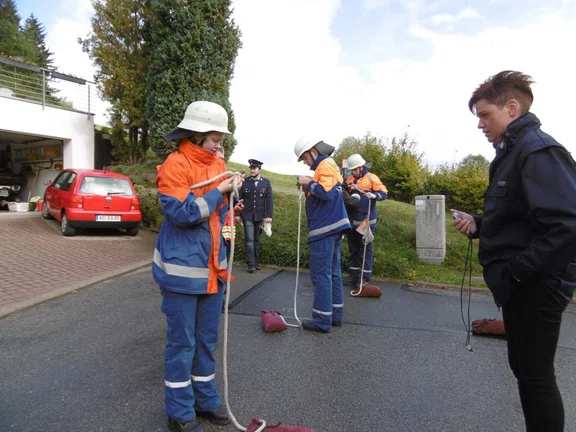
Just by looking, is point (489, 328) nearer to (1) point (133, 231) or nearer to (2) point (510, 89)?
(2) point (510, 89)

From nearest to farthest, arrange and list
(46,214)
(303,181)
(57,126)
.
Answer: (303,181), (46,214), (57,126)

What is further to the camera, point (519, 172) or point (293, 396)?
point (293, 396)

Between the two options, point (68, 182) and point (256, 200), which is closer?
point (256, 200)

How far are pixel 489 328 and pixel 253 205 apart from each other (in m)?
4.70

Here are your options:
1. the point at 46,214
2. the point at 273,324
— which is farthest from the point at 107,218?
the point at 273,324

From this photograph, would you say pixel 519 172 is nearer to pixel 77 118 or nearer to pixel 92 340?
pixel 92 340

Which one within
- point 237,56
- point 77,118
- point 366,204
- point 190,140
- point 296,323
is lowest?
point 296,323

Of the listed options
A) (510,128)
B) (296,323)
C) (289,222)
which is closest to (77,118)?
(289,222)

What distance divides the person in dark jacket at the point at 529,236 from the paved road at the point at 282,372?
39.8 inches

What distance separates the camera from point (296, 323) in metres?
4.91

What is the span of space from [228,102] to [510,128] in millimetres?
11962

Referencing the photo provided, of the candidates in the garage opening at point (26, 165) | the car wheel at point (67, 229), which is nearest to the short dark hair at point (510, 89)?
the car wheel at point (67, 229)

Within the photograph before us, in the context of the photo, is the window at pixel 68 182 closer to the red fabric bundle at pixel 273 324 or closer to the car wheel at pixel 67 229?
the car wheel at pixel 67 229

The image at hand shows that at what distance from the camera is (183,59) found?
1254cm
